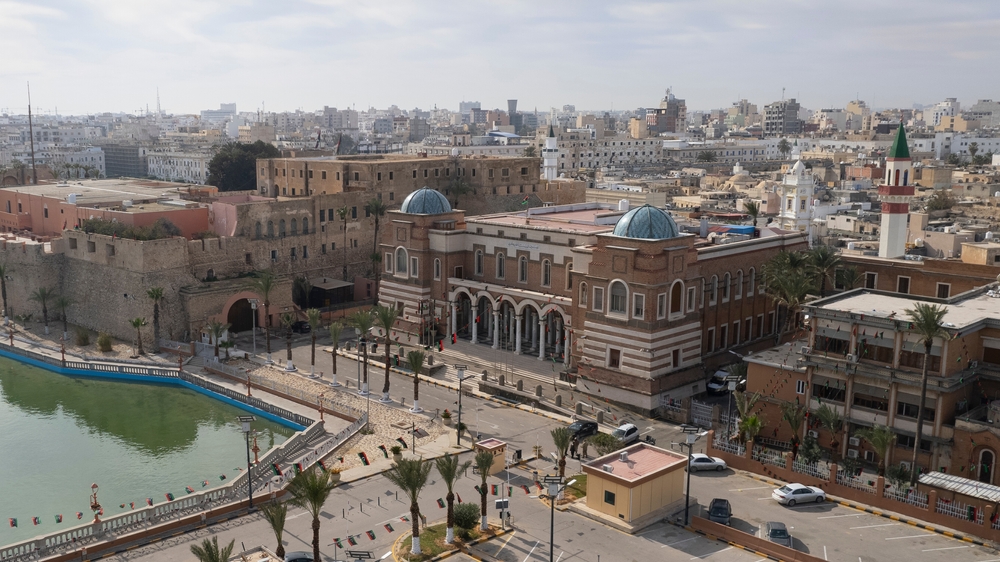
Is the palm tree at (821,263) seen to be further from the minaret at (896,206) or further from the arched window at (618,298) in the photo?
the arched window at (618,298)

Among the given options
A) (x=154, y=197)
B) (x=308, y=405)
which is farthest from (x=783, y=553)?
(x=154, y=197)

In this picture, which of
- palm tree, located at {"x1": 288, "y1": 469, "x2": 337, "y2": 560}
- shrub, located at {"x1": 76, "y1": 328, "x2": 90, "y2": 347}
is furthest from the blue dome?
shrub, located at {"x1": 76, "y1": 328, "x2": 90, "y2": 347}

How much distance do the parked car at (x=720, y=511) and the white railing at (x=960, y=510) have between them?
8378mm

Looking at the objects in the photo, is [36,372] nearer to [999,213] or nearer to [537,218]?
[537,218]

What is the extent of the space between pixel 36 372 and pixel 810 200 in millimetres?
65159

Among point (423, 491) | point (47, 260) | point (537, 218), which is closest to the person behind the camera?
point (423, 491)

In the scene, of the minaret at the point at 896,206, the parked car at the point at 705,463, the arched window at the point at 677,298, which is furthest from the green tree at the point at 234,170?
the parked car at the point at 705,463

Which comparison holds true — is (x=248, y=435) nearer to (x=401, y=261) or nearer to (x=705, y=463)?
(x=705, y=463)

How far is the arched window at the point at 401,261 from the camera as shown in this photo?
67.8 m

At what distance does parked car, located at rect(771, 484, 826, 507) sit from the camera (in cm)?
3962

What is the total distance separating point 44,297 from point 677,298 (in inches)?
1979

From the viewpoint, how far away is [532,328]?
64125mm

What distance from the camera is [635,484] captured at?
121 ft

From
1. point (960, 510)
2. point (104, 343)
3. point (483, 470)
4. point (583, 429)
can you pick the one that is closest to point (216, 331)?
point (104, 343)
